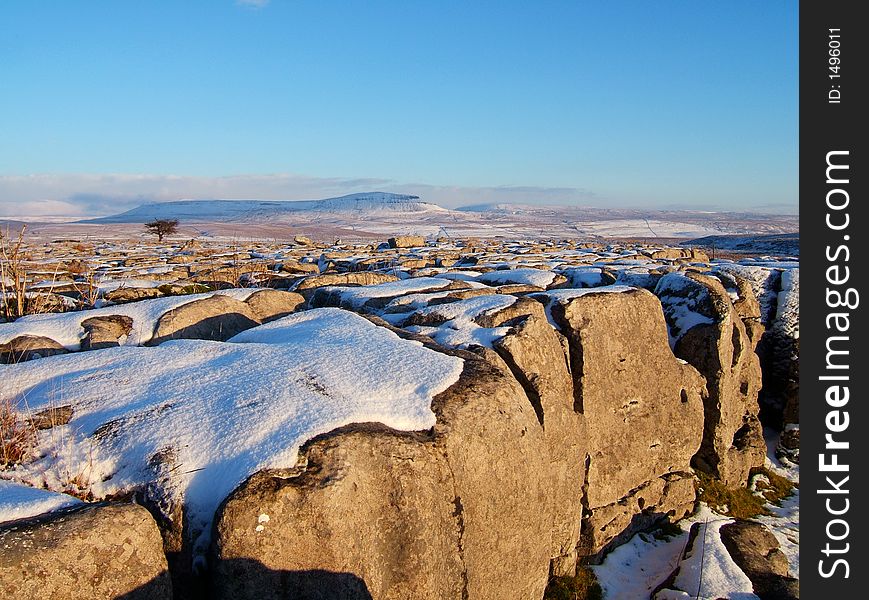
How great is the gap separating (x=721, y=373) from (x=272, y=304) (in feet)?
50.3

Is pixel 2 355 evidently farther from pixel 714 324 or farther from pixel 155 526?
pixel 714 324

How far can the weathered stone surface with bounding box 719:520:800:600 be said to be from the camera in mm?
12617

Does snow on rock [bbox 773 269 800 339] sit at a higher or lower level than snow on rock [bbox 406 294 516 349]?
lower

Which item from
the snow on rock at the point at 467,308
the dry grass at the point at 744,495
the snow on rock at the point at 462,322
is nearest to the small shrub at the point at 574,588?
the snow on rock at the point at 462,322

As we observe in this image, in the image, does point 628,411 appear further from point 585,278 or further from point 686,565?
point 585,278

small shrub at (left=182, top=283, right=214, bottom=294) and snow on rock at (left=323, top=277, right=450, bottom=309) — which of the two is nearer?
snow on rock at (left=323, top=277, right=450, bottom=309)

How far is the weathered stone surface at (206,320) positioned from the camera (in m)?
11.8

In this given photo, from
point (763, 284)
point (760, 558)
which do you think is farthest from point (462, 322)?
point (763, 284)

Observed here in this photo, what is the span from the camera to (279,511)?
5562 millimetres

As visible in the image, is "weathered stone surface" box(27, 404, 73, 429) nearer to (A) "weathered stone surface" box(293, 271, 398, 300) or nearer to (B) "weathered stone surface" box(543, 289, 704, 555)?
(A) "weathered stone surface" box(293, 271, 398, 300)

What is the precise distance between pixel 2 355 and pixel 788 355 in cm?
2773

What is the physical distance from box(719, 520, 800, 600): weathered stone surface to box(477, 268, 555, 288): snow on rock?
9.90m

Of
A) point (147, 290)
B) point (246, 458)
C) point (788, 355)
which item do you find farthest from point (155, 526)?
point (788, 355)

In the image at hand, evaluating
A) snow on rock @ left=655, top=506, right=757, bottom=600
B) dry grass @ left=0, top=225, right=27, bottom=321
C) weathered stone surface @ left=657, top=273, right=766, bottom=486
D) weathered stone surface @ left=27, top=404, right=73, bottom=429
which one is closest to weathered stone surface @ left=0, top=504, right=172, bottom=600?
weathered stone surface @ left=27, top=404, right=73, bottom=429
